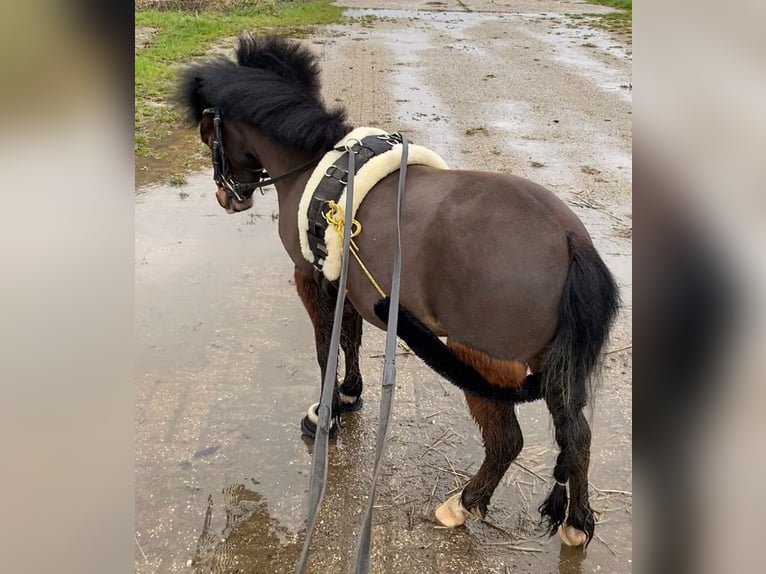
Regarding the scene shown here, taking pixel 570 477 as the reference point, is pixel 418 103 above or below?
above

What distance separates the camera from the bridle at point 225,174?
112 inches

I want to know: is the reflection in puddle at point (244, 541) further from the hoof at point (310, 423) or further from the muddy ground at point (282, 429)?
the hoof at point (310, 423)

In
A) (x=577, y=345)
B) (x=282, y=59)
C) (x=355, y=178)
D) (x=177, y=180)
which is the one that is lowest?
(x=177, y=180)

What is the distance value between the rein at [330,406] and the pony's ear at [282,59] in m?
0.68

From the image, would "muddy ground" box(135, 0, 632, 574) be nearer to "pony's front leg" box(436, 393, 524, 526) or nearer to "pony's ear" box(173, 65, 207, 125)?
"pony's front leg" box(436, 393, 524, 526)

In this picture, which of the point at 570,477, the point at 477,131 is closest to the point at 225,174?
the point at 570,477

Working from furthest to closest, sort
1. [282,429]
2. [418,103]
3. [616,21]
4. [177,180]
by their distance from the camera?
[616,21], [418,103], [177,180], [282,429]

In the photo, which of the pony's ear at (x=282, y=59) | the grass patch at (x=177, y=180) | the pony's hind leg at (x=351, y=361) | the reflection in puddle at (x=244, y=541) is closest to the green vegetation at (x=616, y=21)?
the grass patch at (x=177, y=180)

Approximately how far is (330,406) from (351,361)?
1378 millimetres

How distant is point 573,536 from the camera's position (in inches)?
97.8

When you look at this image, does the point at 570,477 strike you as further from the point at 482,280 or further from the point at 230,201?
the point at 230,201
